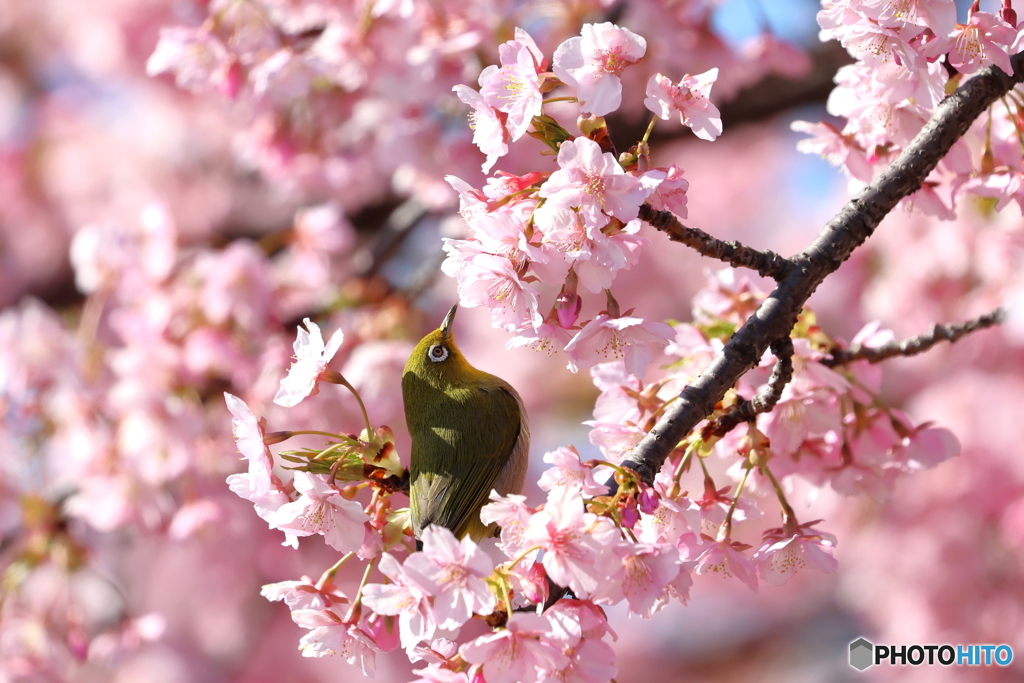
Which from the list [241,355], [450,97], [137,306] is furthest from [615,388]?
[137,306]

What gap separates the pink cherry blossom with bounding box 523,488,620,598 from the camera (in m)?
0.94

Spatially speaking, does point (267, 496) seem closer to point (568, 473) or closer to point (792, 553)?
point (568, 473)

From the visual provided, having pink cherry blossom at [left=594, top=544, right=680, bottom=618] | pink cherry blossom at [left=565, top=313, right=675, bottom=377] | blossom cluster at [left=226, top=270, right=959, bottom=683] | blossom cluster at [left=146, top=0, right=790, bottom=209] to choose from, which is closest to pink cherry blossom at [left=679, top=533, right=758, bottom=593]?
blossom cluster at [left=226, top=270, right=959, bottom=683]

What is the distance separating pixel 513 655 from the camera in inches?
39.0

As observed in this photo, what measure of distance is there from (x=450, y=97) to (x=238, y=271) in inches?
38.6

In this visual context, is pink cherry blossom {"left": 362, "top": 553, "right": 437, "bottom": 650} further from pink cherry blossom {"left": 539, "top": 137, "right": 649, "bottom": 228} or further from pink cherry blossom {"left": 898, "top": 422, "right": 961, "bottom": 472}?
pink cherry blossom {"left": 898, "top": 422, "right": 961, "bottom": 472}

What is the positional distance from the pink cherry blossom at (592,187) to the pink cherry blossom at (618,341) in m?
0.16

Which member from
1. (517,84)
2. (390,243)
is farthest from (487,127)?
(390,243)

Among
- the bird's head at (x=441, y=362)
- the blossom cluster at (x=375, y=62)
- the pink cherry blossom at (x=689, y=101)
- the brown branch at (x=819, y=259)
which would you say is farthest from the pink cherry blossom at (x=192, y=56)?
the brown branch at (x=819, y=259)

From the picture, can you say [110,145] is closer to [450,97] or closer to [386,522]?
[450,97]

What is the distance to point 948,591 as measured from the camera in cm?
407

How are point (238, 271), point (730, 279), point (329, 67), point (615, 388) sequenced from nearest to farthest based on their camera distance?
point (615, 388), point (730, 279), point (329, 67), point (238, 271)

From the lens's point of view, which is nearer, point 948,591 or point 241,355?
point 241,355

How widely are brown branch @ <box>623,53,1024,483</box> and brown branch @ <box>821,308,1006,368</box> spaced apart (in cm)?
28
